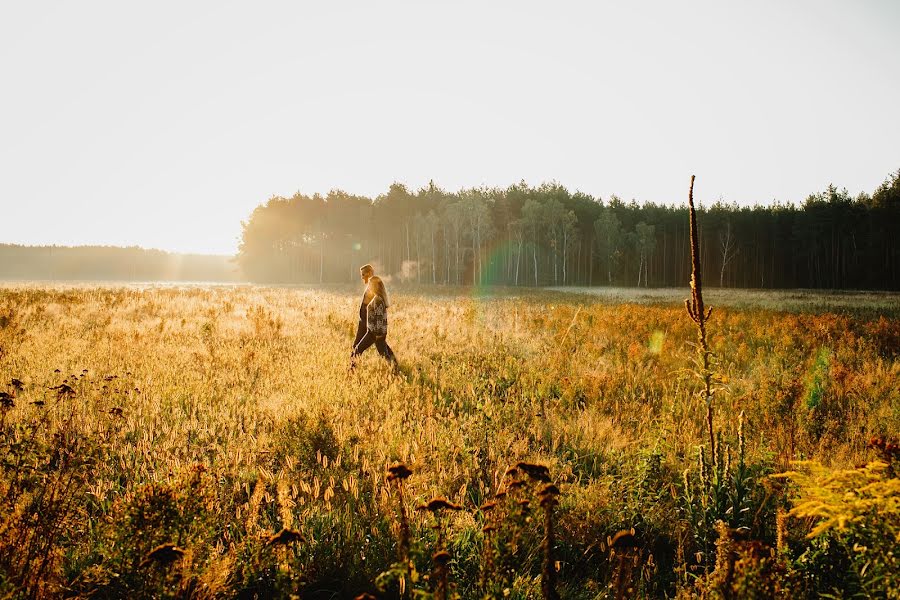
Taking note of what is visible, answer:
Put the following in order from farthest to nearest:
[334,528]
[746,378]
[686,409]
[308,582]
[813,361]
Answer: [813,361], [746,378], [686,409], [334,528], [308,582]

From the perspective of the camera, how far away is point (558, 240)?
6316cm

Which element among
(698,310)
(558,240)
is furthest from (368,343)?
(558,240)

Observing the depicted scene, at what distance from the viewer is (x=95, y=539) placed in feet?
10.4

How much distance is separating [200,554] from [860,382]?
953 cm

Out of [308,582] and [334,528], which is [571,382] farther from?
[308,582]

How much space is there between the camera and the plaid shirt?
8672 mm

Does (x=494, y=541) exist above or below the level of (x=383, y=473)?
above

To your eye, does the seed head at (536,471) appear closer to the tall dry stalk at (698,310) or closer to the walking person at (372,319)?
the tall dry stalk at (698,310)

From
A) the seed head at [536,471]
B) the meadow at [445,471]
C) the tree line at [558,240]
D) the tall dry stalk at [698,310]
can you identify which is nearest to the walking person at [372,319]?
the meadow at [445,471]

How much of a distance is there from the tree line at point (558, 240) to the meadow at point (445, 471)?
5034 centimetres

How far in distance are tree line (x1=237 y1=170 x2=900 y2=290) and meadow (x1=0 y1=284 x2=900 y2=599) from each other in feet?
165

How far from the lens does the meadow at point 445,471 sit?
6.77 ft

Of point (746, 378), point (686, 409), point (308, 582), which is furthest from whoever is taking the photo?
point (746, 378)

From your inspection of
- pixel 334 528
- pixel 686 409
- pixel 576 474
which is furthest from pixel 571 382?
pixel 334 528
